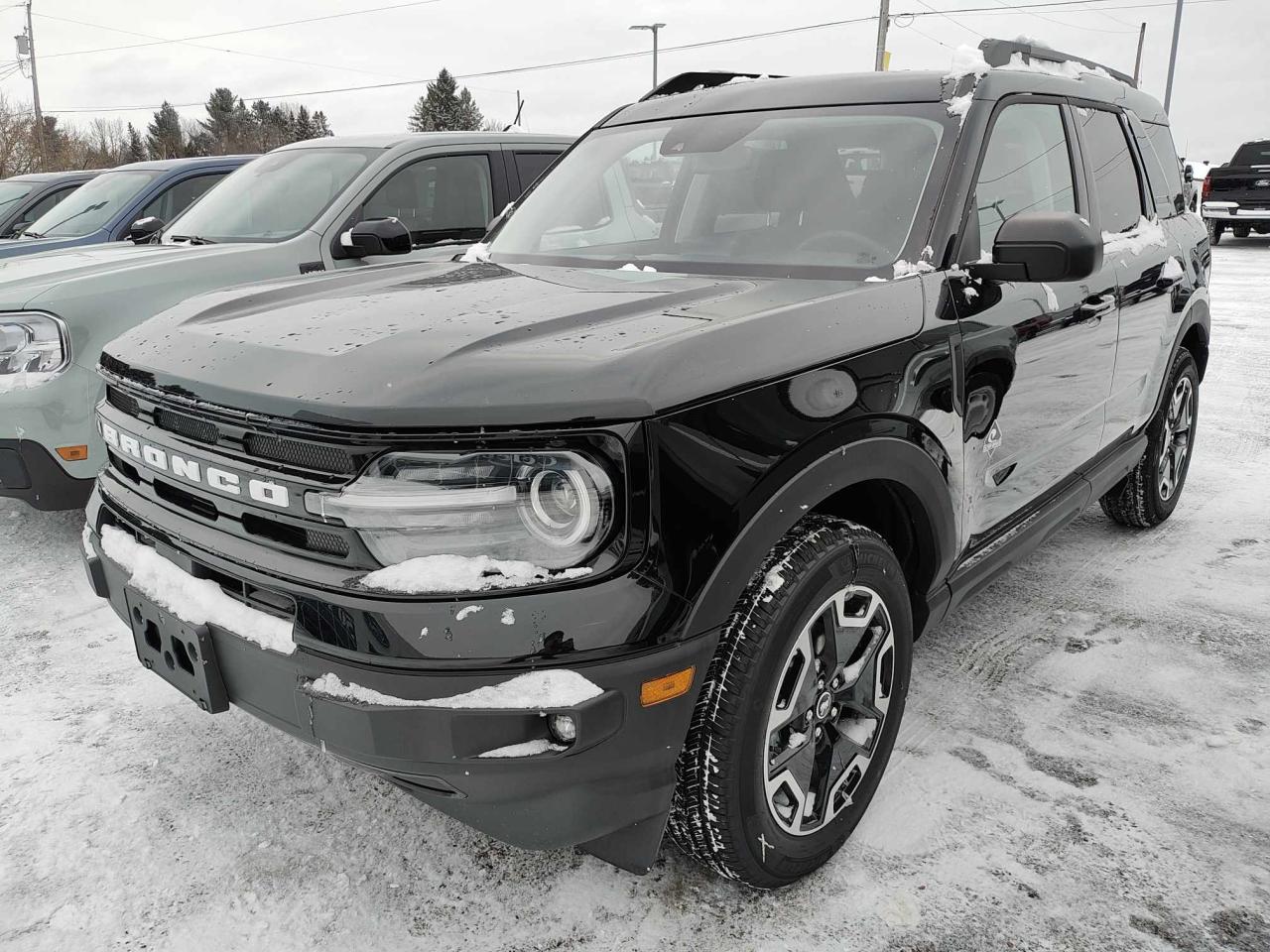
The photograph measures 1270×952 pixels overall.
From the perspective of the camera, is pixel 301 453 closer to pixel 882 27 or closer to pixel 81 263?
pixel 81 263

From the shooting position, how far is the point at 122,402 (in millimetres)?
2330

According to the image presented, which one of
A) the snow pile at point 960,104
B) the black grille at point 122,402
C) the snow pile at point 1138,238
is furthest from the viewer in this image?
the snow pile at point 1138,238

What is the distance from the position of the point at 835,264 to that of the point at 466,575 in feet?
4.50

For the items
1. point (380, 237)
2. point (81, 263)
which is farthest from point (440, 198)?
point (81, 263)

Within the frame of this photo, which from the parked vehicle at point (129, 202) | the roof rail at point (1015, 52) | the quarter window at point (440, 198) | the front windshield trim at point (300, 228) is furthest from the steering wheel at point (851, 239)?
the parked vehicle at point (129, 202)

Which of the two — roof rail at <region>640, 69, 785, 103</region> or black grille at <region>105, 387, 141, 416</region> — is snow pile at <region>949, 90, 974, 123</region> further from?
black grille at <region>105, 387, 141, 416</region>

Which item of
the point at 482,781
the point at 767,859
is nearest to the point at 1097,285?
the point at 767,859

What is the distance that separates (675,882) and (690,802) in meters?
0.38

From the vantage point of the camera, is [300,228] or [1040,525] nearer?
[1040,525]

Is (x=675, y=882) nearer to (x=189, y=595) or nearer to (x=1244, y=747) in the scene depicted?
(x=189, y=595)

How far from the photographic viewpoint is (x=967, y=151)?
8.57ft

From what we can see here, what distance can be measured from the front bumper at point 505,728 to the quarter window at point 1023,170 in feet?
5.19

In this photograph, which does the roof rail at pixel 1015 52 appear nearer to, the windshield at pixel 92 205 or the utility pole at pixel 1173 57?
the windshield at pixel 92 205

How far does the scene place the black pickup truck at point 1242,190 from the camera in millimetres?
18594
